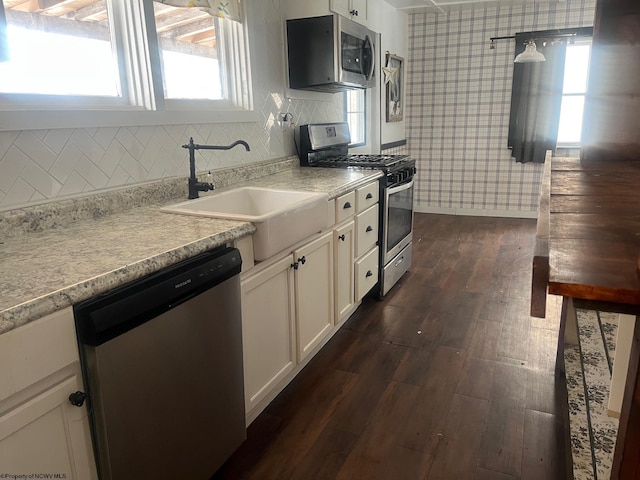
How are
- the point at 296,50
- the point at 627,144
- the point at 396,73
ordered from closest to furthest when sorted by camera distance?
the point at 627,144, the point at 296,50, the point at 396,73

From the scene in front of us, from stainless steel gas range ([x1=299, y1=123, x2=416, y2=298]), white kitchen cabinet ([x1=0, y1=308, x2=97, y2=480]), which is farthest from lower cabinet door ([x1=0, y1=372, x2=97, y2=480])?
stainless steel gas range ([x1=299, y1=123, x2=416, y2=298])

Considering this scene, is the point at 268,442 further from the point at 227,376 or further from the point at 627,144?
the point at 627,144

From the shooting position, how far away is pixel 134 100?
201 centimetres

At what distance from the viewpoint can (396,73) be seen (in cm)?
518

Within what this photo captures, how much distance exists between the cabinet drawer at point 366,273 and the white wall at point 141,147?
88 centimetres

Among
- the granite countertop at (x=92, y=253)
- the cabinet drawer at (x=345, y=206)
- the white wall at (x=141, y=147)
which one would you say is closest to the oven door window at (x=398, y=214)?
the cabinet drawer at (x=345, y=206)

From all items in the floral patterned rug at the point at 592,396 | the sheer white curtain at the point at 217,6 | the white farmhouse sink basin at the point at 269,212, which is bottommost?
the floral patterned rug at the point at 592,396

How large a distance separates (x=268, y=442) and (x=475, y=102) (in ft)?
15.7

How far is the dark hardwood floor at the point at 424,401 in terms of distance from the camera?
1.70 metres

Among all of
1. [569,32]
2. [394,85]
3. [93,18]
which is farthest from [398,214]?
[569,32]

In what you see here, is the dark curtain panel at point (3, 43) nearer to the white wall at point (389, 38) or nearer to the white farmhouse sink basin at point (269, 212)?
the white farmhouse sink basin at point (269, 212)

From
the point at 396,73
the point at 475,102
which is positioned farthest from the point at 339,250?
the point at 475,102

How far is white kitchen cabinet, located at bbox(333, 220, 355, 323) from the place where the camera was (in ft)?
8.09

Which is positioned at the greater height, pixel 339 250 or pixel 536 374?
pixel 339 250
